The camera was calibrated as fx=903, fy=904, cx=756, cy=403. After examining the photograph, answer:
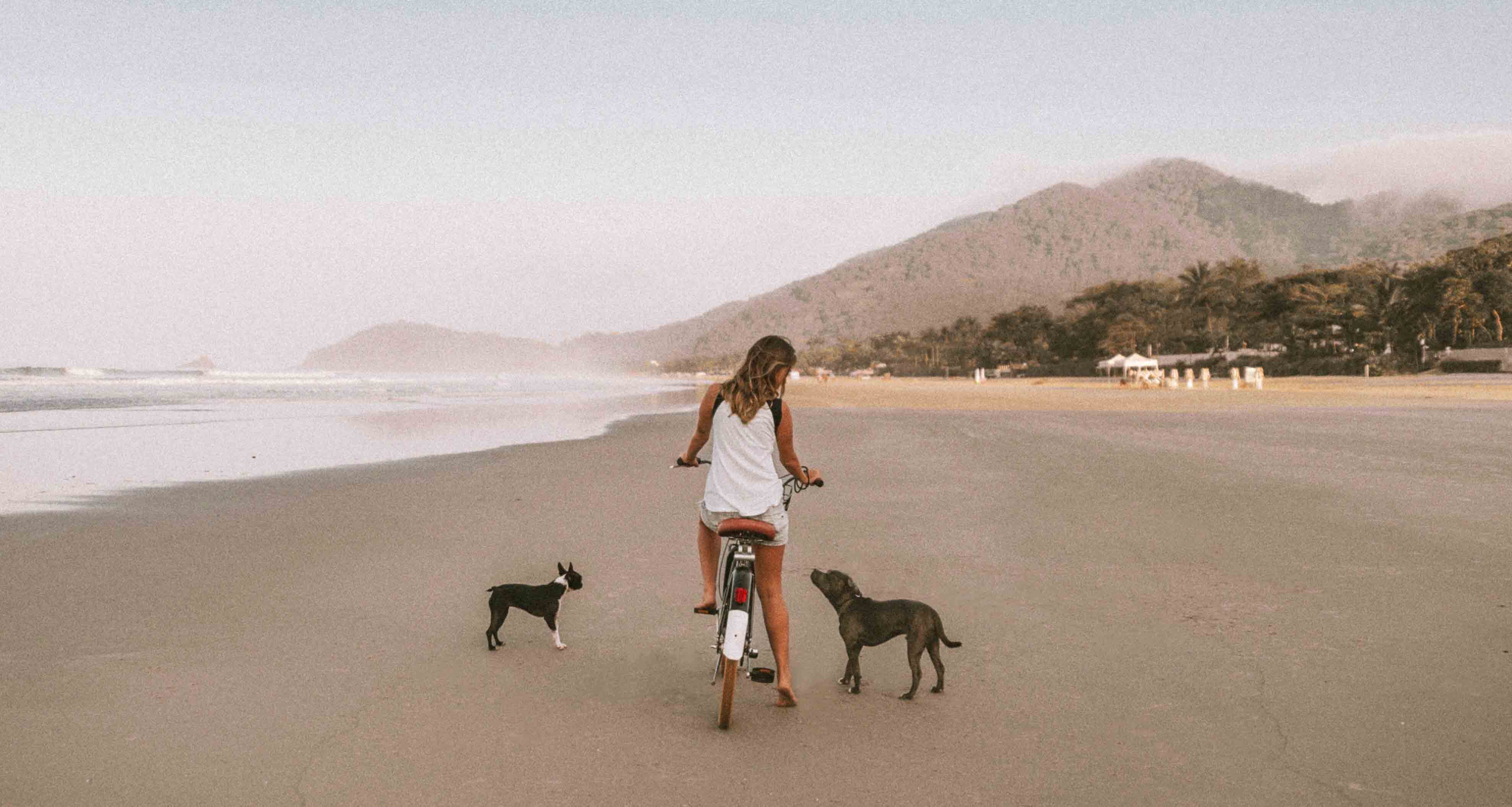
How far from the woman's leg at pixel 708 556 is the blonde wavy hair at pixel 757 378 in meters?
0.74

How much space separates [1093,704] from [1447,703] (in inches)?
67.3

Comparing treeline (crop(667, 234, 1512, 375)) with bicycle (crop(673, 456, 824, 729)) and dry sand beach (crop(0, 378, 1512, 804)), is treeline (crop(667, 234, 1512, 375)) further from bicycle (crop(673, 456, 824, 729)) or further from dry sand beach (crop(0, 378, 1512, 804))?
bicycle (crop(673, 456, 824, 729))

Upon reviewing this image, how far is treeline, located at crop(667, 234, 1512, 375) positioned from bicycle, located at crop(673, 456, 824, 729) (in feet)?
239

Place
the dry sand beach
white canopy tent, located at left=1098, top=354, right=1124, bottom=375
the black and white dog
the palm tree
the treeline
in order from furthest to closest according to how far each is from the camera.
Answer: the palm tree
white canopy tent, located at left=1098, top=354, right=1124, bottom=375
the treeline
the black and white dog
the dry sand beach

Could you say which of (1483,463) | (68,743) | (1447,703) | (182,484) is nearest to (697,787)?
(68,743)

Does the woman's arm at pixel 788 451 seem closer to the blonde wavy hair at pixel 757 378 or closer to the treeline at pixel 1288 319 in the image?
the blonde wavy hair at pixel 757 378

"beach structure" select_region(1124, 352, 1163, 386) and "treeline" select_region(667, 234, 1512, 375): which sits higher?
"treeline" select_region(667, 234, 1512, 375)

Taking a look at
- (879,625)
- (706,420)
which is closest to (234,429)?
(706,420)

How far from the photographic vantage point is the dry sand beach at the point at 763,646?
144 inches

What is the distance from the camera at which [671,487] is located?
12672 mm

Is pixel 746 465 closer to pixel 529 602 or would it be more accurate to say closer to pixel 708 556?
pixel 708 556

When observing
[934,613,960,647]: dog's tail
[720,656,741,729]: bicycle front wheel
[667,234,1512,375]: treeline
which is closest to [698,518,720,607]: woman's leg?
[720,656,741,729]: bicycle front wheel

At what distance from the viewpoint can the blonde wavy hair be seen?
4332mm

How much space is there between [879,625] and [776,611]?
1.77ft
